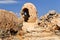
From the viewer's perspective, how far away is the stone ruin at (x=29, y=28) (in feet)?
25.1

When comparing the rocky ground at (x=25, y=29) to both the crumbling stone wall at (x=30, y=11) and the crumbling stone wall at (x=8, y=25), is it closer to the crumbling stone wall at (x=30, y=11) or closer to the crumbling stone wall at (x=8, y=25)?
the crumbling stone wall at (x=8, y=25)

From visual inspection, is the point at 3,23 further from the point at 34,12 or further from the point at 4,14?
the point at 34,12

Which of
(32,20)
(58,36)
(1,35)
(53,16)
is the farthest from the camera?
(32,20)

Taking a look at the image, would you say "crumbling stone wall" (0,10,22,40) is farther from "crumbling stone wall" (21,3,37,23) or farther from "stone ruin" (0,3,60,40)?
"crumbling stone wall" (21,3,37,23)

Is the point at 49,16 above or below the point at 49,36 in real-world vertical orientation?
above

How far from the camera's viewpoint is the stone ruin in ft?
25.1

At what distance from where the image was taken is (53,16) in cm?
1392

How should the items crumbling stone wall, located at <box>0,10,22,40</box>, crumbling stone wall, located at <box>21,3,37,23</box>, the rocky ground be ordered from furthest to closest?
crumbling stone wall, located at <box>21,3,37,23</box>, the rocky ground, crumbling stone wall, located at <box>0,10,22,40</box>

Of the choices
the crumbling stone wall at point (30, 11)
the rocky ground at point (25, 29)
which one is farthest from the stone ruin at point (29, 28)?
the crumbling stone wall at point (30, 11)

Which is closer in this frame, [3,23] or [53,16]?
[3,23]

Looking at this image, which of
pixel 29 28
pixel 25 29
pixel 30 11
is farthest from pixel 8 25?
pixel 30 11

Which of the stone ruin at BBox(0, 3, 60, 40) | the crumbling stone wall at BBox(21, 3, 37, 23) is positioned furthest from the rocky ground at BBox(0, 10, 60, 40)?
the crumbling stone wall at BBox(21, 3, 37, 23)

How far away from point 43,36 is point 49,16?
2.24 meters

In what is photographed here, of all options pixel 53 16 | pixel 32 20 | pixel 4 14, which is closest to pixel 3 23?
pixel 4 14
